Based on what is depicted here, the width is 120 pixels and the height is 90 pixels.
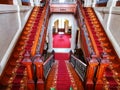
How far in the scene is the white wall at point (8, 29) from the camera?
4598mm

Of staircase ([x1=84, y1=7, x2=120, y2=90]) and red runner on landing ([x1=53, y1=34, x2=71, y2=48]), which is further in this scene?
red runner on landing ([x1=53, y1=34, x2=71, y2=48])

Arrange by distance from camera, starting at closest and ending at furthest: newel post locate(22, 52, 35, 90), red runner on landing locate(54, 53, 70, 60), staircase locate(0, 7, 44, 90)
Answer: newel post locate(22, 52, 35, 90) → staircase locate(0, 7, 44, 90) → red runner on landing locate(54, 53, 70, 60)

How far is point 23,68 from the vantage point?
5.12 metres

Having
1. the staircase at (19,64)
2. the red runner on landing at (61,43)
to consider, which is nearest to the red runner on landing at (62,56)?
the red runner on landing at (61,43)

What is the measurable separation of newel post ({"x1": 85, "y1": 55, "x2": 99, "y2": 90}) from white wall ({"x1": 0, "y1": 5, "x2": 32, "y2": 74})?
251 centimetres

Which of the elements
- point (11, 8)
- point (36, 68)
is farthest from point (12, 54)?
point (36, 68)

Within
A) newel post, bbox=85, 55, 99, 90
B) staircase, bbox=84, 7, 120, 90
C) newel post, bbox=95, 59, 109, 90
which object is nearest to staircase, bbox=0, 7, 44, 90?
newel post, bbox=85, 55, 99, 90

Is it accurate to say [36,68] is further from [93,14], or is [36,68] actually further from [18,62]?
[93,14]

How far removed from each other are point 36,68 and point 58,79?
117cm

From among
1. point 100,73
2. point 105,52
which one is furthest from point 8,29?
point 105,52

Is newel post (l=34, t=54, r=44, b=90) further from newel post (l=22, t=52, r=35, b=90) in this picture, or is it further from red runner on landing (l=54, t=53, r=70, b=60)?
red runner on landing (l=54, t=53, r=70, b=60)

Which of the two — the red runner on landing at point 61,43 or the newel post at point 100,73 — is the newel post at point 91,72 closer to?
the newel post at point 100,73

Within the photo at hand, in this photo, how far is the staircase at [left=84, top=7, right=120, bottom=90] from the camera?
4528 millimetres

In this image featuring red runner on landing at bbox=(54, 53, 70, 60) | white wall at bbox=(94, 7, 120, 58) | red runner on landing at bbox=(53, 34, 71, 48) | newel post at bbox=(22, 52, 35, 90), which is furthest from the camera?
red runner on landing at bbox=(53, 34, 71, 48)
